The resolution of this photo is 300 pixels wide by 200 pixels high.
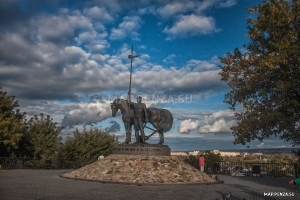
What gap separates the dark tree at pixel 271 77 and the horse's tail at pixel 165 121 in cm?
432

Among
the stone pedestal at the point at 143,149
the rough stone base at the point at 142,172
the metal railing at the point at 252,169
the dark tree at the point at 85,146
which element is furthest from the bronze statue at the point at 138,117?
the dark tree at the point at 85,146

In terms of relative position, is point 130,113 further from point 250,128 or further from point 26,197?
point 26,197

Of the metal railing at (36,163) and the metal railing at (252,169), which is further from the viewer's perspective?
the metal railing at (36,163)

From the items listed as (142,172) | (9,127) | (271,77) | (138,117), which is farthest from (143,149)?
(9,127)

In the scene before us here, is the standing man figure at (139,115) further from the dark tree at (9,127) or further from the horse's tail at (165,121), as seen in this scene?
the dark tree at (9,127)

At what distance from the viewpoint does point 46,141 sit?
33.0 m

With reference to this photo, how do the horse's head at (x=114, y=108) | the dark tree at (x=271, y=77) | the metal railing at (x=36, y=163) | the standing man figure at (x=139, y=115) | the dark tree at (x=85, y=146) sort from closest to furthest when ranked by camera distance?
the dark tree at (x=271, y=77), the standing man figure at (x=139, y=115), the horse's head at (x=114, y=108), the metal railing at (x=36, y=163), the dark tree at (x=85, y=146)

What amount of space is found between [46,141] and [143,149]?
54.4ft

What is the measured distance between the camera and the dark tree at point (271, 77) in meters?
16.3

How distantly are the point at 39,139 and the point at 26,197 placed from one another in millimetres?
21406

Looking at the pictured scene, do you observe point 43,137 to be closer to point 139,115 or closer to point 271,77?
point 139,115

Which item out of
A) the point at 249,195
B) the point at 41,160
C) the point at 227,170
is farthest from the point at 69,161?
the point at 249,195

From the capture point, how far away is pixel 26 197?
38.8 feet

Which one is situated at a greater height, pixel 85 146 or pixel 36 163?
pixel 85 146
